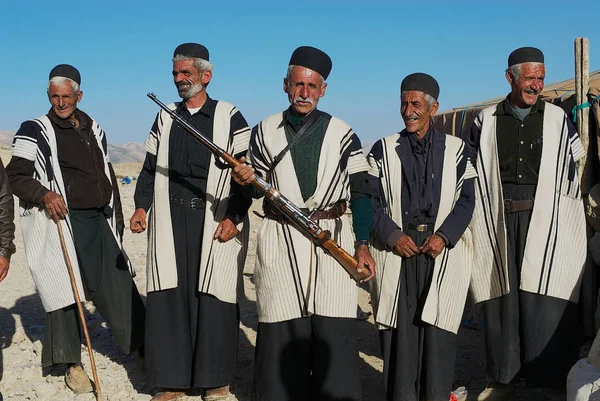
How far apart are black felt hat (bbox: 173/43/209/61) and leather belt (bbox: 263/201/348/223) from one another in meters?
1.09

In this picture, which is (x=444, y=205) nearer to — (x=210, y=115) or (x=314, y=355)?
(x=314, y=355)

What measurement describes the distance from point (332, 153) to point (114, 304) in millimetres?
2229

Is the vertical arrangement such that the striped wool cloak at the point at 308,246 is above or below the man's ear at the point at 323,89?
below

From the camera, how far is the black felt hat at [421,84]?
13.2 feet

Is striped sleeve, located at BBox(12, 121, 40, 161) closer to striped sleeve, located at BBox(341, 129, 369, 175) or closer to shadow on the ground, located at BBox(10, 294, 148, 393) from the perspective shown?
shadow on the ground, located at BBox(10, 294, 148, 393)

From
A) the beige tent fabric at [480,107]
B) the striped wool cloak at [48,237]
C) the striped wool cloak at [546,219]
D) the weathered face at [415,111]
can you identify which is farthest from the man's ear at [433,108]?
the striped wool cloak at [48,237]

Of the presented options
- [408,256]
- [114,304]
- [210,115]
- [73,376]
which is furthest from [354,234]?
[73,376]

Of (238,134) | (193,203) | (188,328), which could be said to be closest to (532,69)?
(238,134)

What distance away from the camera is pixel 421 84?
13.2ft

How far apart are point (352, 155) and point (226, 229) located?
969 mm

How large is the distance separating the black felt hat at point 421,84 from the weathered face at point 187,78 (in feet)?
4.21

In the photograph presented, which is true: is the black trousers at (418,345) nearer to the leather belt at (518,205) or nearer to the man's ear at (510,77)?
the leather belt at (518,205)

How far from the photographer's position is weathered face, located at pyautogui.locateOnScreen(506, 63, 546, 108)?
4.22 metres

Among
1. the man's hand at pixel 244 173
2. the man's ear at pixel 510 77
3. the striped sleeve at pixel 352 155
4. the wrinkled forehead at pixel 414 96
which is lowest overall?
the man's hand at pixel 244 173
